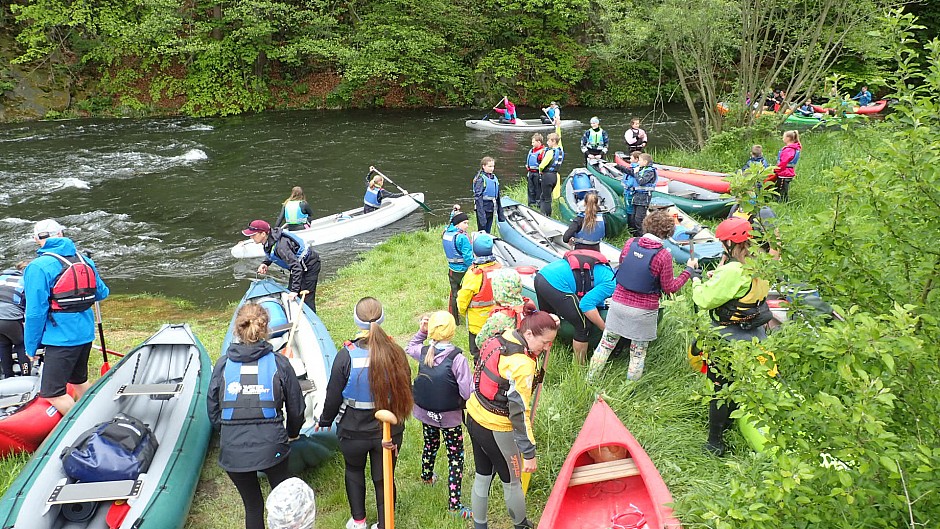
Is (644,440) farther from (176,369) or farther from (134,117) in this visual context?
(134,117)

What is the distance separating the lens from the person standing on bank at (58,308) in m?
4.59

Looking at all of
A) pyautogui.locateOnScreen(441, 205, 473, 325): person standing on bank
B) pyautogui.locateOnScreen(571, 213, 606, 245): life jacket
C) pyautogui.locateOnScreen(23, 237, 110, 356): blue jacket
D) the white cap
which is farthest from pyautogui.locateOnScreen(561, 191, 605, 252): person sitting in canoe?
the white cap

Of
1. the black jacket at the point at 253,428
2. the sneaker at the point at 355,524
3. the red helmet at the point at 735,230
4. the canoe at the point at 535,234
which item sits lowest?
the canoe at the point at 535,234

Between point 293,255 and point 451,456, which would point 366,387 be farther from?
point 293,255

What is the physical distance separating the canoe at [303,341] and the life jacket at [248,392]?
1.14 m

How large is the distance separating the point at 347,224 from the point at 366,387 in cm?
875

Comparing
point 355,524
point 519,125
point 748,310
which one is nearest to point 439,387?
point 355,524

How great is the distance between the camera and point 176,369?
563 cm

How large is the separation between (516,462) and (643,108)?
25.6 metres

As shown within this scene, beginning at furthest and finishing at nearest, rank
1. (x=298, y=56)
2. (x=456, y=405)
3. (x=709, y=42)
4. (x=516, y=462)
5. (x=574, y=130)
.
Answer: (x=298, y=56) < (x=574, y=130) < (x=709, y=42) < (x=456, y=405) < (x=516, y=462)

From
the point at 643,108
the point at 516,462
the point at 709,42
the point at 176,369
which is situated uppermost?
the point at 709,42

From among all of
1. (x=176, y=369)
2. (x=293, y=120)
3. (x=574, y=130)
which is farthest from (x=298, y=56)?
(x=176, y=369)

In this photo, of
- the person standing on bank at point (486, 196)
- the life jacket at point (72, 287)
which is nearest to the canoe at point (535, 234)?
the person standing on bank at point (486, 196)

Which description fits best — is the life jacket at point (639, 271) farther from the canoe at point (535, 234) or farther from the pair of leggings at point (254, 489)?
the canoe at point (535, 234)
